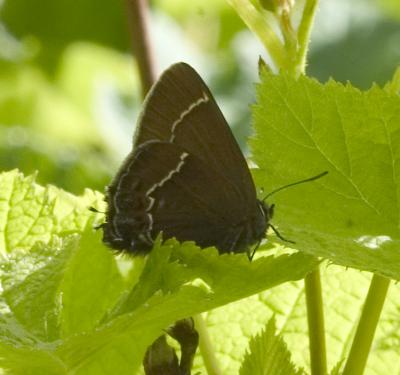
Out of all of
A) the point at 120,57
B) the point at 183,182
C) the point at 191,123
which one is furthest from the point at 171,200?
the point at 120,57

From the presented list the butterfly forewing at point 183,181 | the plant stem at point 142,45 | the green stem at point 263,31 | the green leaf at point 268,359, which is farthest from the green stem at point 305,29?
the plant stem at point 142,45

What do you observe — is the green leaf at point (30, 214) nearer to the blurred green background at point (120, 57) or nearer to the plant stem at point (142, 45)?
the plant stem at point (142, 45)

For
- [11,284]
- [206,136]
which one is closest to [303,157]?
[206,136]

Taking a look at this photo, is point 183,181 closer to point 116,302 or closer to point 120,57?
point 116,302

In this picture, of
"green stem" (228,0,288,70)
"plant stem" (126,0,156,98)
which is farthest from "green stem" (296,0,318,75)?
"plant stem" (126,0,156,98)

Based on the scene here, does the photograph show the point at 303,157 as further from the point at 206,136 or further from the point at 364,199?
the point at 206,136

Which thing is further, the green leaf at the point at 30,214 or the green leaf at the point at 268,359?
the green leaf at the point at 30,214
